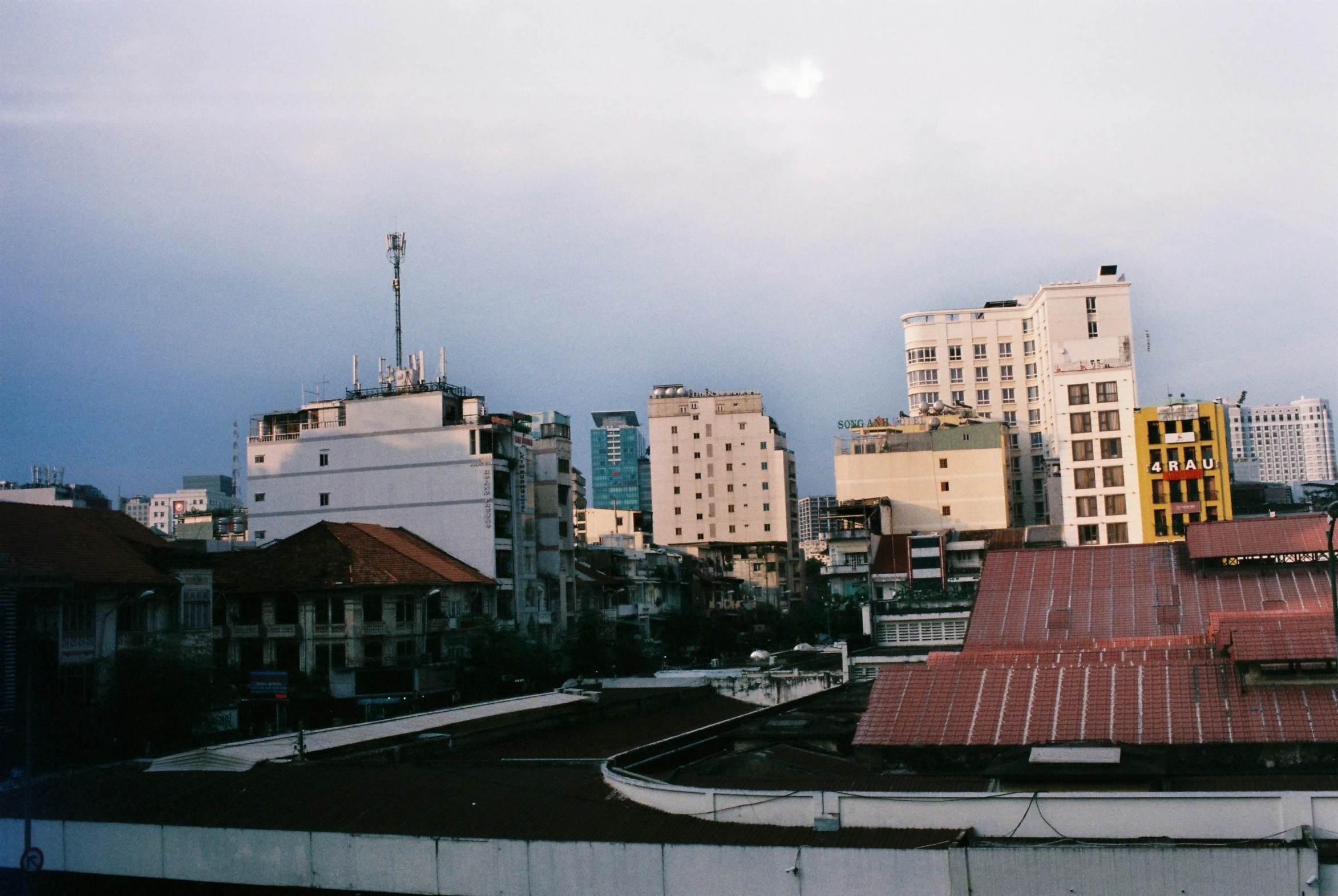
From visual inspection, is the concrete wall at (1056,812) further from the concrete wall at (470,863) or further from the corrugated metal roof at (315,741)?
the corrugated metal roof at (315,741)

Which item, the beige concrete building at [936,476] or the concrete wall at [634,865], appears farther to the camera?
the beige concrete building at [936,476]

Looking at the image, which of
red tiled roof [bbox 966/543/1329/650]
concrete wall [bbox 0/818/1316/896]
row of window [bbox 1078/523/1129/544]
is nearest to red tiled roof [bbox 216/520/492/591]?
red tiled roof [bbox 966/543/1329/650]

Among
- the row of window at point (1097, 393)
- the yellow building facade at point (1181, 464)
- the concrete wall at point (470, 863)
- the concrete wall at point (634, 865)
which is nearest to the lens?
the concrete wall at point (634, 865)

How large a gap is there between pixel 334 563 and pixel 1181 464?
6627cm

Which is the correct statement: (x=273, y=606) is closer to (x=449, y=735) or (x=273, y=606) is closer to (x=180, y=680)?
(x=180, y=680)

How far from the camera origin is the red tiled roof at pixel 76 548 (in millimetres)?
56125

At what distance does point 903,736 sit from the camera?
3844 centimetres

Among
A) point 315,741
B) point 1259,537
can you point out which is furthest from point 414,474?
point 1259,537

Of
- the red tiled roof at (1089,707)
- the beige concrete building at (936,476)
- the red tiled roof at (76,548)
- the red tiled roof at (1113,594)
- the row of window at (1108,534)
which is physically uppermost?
the beige concrete building at (936,476)

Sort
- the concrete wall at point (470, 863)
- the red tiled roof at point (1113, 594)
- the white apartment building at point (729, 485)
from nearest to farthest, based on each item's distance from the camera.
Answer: the concrete wall at point (470, 863)
the red tiled roof at point (1113, 594)
the white apartment building at point (729, 485)

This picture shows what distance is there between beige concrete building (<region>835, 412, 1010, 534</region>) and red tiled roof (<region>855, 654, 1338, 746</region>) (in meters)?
94.7

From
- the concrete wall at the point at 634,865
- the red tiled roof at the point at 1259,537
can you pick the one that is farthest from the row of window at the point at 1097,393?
the concrete wall at the point at 634,865

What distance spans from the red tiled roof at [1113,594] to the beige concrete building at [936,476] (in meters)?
72.1

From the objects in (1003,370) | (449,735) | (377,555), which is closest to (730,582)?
(1003,370)
